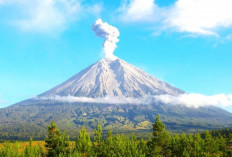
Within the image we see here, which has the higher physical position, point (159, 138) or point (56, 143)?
point (159, 138)

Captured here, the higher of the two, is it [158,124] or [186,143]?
[158,124]

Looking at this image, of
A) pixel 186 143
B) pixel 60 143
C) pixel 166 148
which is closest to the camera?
pixel 60 143

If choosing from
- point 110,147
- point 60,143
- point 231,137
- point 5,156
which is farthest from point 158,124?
point 231,137

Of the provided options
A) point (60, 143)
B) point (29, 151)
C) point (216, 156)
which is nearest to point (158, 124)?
point (216, 156)

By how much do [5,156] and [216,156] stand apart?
169 feet

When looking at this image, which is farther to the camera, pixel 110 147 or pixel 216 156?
pixel 216 156

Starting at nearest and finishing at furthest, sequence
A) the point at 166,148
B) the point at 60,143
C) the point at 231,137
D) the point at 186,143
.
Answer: the point at 60,143 < the point at 166,148 < the point at 186,143 < the point at 231,137

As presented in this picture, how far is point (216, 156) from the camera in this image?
211 ft

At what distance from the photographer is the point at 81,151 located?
5181 centimetres

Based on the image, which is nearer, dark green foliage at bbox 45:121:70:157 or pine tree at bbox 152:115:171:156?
dark green foliage at bbox 45:121:70:157

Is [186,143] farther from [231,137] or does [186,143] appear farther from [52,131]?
[231,137]

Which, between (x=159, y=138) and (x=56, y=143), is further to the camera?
(x=159, y=138)

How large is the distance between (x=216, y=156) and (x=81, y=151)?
1444 inches

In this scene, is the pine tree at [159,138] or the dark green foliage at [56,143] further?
the pine tree at [159,138]
